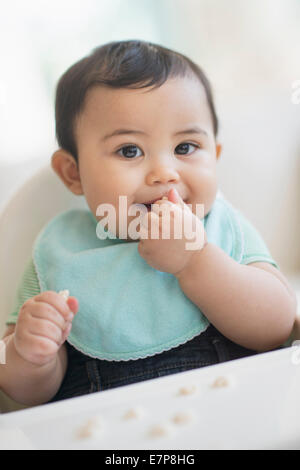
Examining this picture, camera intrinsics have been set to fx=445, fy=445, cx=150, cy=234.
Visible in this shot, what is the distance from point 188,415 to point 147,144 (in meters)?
0.44

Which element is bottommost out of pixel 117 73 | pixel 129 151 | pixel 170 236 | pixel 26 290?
pixel 26 290

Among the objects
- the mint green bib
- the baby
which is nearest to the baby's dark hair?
the baby

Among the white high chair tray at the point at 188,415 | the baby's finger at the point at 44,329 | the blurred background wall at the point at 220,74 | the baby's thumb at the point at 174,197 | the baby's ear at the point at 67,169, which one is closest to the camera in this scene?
the white high chair tray at the point at 188,415

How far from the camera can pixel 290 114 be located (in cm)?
117

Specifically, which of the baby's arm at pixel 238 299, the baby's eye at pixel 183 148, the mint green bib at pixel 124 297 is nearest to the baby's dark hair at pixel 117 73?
the baby's eye at pixel 183 148

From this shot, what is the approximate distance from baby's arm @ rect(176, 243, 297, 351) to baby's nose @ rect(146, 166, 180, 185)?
0.13 metres

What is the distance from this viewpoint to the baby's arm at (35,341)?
0.59 meters

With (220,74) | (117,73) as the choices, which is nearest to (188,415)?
(117,73)

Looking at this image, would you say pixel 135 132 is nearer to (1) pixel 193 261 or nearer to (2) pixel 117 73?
(2) pixel 117 73

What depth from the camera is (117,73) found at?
0.76 m

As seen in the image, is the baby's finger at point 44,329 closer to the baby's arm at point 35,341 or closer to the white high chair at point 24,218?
the baby's arm at point 35,341

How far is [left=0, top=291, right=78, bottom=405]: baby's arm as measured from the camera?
1.93ft

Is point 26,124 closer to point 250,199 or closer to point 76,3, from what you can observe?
point 76,3

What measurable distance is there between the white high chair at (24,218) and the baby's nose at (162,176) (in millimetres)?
342
